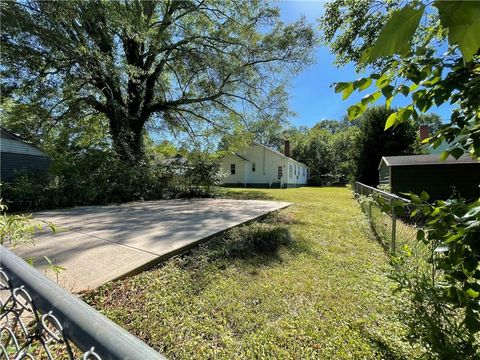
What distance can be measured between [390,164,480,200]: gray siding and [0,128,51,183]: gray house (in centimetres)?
1647

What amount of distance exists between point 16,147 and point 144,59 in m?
7.80

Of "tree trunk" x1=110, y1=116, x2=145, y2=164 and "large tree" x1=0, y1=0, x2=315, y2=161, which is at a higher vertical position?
→ "large tree" x1=0, y1=0, x2=315, y2=161

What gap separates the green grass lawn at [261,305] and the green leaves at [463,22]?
2.39m

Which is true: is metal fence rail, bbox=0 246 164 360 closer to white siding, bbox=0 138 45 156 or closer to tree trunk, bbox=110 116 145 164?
tree trunk, bbox=110 116 145 164

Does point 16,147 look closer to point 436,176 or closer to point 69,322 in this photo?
point 69,322

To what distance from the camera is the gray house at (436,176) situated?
11.2 meters

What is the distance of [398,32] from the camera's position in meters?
0.57

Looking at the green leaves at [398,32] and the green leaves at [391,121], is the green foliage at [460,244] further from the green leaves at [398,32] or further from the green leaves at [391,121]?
the green leaves at [398,32]

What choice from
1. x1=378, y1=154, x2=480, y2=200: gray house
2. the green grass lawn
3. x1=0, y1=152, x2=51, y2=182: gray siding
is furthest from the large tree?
the green grass lawn

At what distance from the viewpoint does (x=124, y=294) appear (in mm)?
2941

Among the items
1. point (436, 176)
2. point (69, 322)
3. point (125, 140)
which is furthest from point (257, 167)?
point (69, 322)

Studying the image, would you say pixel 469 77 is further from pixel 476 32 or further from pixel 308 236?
pixel 308 236

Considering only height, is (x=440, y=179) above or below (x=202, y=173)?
below

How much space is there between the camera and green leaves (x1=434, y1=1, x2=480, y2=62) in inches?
19.3
